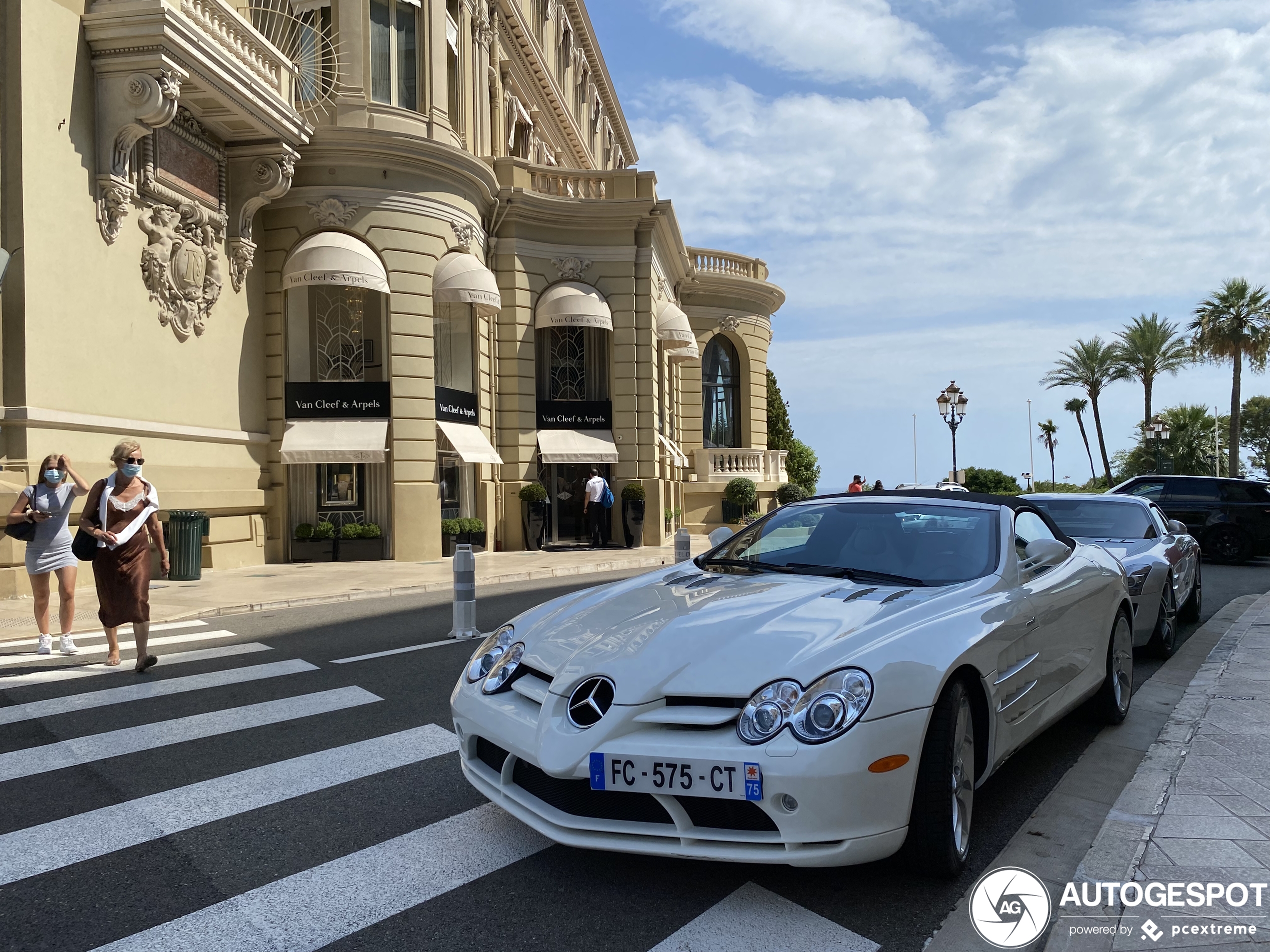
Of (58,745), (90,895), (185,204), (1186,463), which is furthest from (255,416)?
(1186,463)

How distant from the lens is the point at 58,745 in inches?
215

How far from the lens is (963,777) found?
355 cm

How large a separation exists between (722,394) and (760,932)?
32721 mm

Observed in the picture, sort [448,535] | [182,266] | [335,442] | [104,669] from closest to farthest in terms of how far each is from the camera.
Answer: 1. [104,669]
2. [182,266]
3. [335,442]
4. [448,535]

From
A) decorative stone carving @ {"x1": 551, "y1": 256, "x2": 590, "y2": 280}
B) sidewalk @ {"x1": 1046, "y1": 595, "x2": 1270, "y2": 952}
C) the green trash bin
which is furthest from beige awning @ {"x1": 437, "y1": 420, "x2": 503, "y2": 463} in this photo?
sidewalk @ {"x1": 1046, "y1": 595, "x2": 1270, "y2": 952}

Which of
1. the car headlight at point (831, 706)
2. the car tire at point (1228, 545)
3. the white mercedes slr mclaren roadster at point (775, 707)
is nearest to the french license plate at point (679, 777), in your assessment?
the white mercedes slr mclaren roadster at point (775, 707)

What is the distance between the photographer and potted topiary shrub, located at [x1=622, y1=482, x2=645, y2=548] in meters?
23.3

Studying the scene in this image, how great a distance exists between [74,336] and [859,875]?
549 inches

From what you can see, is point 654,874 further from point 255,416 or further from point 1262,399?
point 1262,399

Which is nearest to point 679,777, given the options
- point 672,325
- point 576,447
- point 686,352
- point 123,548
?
point 123,548

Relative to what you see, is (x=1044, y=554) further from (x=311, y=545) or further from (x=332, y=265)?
(x=311, y=545)

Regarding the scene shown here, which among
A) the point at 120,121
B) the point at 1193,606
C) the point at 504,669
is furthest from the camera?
the point at 120,121

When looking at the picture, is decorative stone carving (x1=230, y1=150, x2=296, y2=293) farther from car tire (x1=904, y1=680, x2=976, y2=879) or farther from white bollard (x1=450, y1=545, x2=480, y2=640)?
car tire (x1=904, y1=680, x2=976, y2=879)

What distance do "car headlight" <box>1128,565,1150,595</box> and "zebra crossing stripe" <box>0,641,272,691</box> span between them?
7.41 meters
